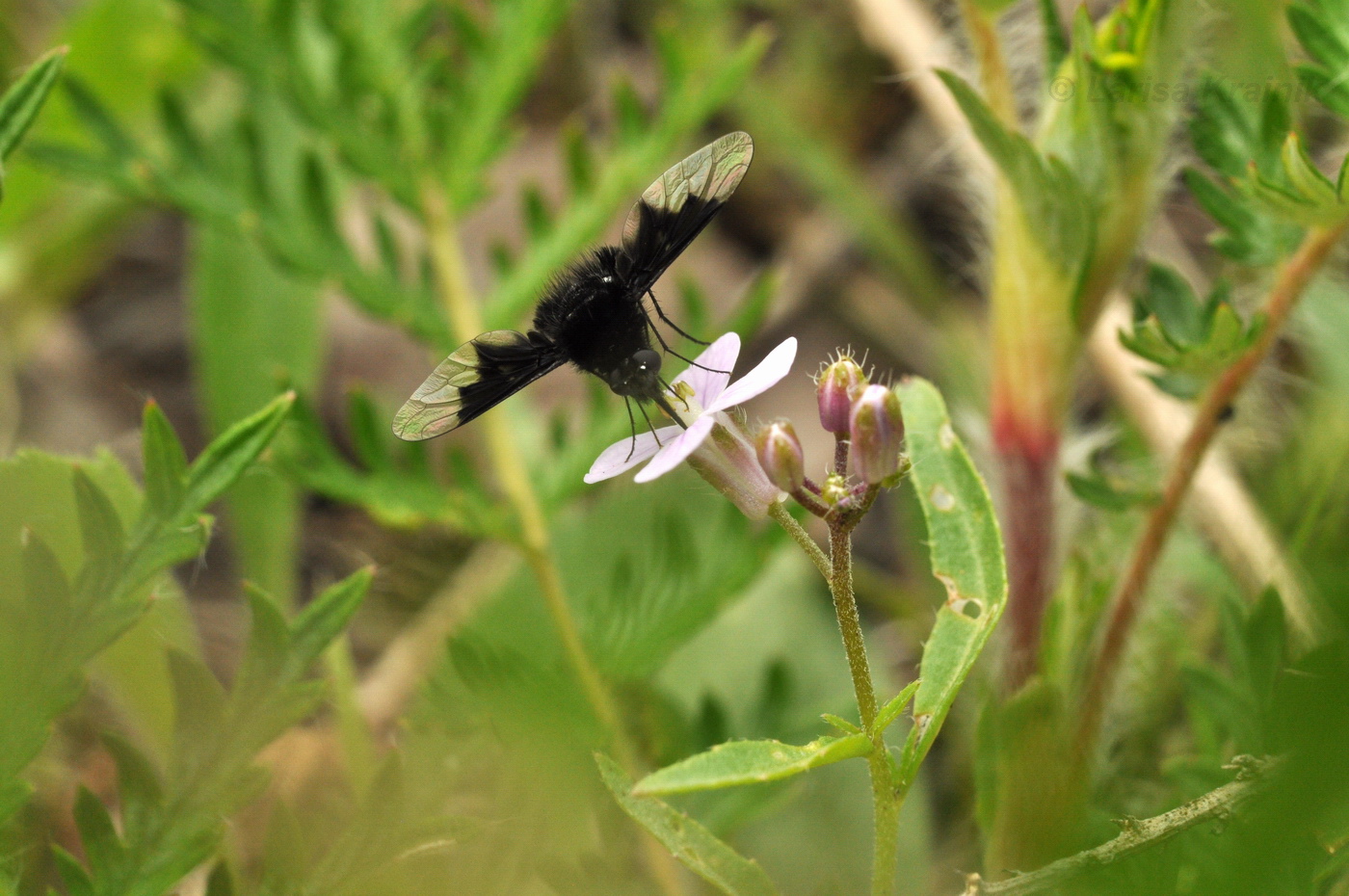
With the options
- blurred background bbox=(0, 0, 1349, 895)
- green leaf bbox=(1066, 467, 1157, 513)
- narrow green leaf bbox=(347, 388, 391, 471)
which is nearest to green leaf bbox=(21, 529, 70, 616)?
blurred background bbox=(0, 0, 1349, 895)

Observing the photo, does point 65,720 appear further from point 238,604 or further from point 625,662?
point 625,662

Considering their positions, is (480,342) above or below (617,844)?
above

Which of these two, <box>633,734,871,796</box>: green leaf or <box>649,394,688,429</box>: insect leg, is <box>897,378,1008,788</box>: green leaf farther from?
<box>649,394,688,429</box>: insect leg

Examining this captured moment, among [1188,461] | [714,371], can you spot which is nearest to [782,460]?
[714,371]

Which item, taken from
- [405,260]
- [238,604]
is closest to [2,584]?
[238,604]

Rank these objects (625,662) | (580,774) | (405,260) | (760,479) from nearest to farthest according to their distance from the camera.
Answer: (760,479) → (580,774) → (625,662) → (405,260)
